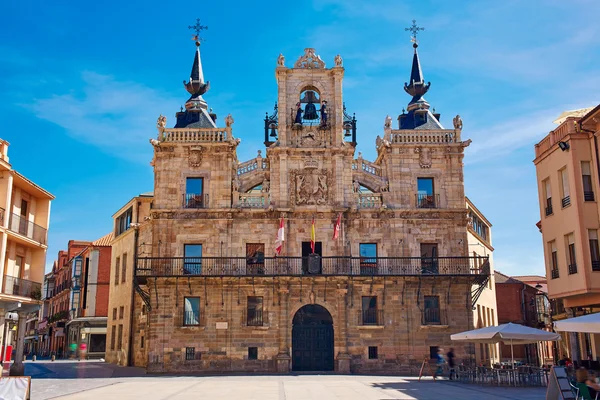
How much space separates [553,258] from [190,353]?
1919 centimetres

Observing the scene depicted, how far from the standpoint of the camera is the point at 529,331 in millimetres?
23750

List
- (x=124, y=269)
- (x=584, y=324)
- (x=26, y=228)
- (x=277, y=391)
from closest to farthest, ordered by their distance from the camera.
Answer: (x=584, y=324), (x=277, y=391), (x=26, y=228), (x=124, y=269)

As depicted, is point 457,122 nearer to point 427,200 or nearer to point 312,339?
point 427,200

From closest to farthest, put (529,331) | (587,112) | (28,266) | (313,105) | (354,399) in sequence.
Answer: (354,399), (529,331), (587,112), (28,266), (313,105)

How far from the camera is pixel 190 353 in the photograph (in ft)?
111

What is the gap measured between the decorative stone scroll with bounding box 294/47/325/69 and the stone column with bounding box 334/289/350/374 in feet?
45.0

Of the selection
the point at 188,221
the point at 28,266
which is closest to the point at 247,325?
the point at 188,221

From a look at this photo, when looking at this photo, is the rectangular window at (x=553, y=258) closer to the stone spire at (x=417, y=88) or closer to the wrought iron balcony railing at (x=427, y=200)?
the wrought iron balcony railing at (x=427, y=200)

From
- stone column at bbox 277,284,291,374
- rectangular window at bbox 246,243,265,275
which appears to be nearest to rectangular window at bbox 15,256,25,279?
rectangular window at bbox 246,243,265,275

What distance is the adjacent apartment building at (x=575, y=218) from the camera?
24453mm

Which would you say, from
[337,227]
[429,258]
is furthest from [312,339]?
[429,258]

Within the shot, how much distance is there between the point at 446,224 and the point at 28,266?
22.8 m

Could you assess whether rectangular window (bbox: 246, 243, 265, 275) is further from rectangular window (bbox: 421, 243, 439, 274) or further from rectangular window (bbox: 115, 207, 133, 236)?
rectangular window (bbox: 115, 207, 133, 236)

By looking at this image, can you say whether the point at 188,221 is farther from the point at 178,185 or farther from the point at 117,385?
the point at 117,385
